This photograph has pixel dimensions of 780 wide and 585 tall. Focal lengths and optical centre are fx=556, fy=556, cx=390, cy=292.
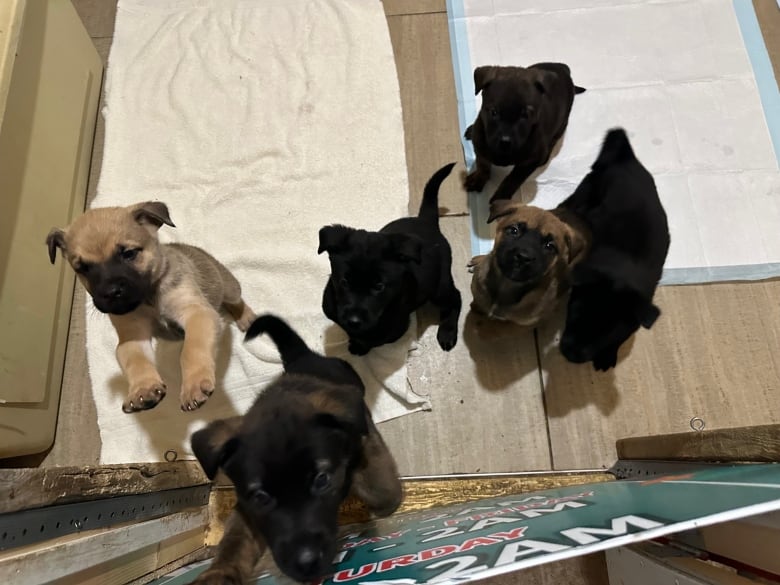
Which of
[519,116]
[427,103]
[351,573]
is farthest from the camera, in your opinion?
[427,103]

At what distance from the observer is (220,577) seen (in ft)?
4.74

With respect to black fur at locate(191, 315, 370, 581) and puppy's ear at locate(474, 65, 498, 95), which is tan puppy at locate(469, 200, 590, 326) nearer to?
puppy's ear at locate(474, 65, 498, 95)

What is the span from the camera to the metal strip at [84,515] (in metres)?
1.23

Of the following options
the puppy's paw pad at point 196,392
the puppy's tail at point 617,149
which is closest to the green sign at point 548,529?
the puppy's paw pad at point 196,392

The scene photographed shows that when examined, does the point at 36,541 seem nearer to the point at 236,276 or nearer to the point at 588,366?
the point at 236,276

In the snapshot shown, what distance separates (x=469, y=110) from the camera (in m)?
3.22

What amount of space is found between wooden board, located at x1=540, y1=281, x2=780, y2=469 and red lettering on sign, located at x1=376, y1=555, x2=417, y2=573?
1.49 m

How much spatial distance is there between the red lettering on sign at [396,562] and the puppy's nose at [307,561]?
0.62 ft

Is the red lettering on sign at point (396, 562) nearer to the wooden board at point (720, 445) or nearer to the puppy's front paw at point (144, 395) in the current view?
the wooden board at point (720, 445)

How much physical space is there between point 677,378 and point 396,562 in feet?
6.60

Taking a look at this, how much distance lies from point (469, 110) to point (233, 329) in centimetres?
181

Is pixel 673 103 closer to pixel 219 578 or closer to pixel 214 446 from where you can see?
pixel 214 446

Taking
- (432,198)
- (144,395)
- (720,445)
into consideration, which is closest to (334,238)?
(432,198)

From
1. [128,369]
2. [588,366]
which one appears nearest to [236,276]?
[128,369]
